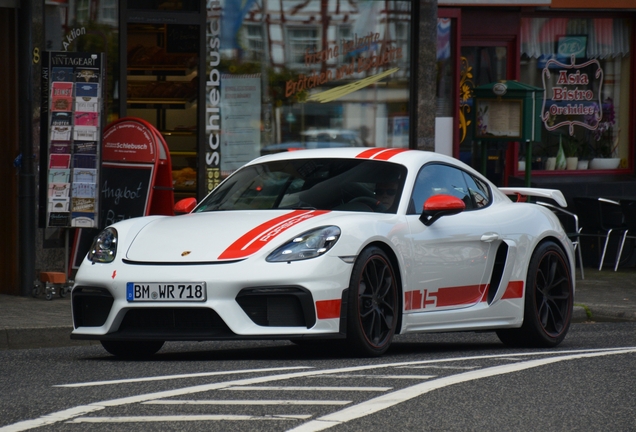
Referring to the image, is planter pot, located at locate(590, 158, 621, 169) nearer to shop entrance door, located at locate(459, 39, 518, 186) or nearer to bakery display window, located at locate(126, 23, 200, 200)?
shop entrance door, located at locate(459, 39, 518, 186)

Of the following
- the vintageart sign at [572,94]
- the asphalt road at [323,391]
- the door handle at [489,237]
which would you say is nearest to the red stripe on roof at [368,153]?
the door handle at [489,237]

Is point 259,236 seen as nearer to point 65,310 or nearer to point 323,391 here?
point 323,391

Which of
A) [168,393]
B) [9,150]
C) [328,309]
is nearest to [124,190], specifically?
→ [9,150]

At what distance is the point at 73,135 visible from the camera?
1216 centimetres

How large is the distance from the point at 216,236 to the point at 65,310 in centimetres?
431

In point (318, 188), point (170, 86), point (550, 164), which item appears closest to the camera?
point (318, 188)

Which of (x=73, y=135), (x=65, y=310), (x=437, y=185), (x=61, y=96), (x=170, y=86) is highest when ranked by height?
(x=170, y=86)

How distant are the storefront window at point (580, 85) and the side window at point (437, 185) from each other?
958cm

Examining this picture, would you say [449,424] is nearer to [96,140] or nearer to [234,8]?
[96,140]

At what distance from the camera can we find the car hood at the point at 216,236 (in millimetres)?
7121

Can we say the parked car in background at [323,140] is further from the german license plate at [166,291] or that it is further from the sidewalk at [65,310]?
the german license plate at [166,291]

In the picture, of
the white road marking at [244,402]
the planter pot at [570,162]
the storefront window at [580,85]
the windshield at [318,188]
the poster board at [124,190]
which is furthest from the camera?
the planter pot at [570,162]

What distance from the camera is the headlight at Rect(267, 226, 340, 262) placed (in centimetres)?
707

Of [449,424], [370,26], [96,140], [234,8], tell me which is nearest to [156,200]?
[96,140]
